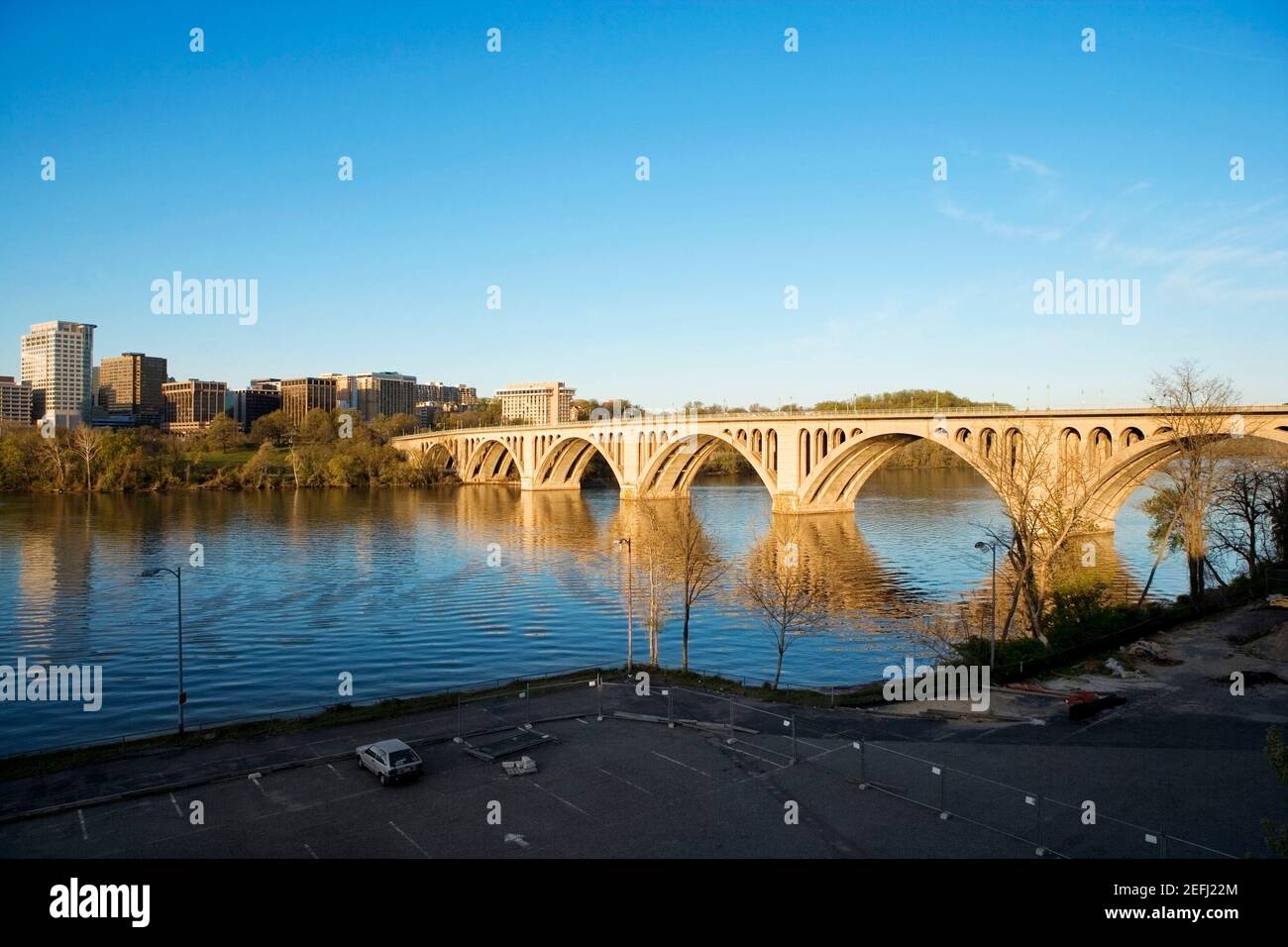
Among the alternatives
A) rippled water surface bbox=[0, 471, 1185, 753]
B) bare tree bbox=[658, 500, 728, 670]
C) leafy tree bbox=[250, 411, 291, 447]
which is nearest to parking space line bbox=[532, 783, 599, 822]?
rippled water surface bbox=[0, 471, 1185, 753]

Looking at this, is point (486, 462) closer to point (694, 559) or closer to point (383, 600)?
point (383, 600)

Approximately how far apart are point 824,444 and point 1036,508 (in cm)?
5110

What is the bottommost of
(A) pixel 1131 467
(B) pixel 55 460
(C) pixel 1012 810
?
(C) pixel 1012 810

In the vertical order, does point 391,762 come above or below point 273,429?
below

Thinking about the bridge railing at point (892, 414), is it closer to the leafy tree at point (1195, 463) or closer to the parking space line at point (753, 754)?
the leafy tree at point (1195, 463)

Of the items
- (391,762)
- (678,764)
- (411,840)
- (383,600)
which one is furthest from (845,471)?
(411,840)

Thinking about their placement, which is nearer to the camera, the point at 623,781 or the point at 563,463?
the point at 623,781

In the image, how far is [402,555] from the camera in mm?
65438

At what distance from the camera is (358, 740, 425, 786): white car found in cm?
1883

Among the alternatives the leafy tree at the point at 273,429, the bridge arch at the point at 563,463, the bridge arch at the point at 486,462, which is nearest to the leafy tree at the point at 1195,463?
the bridge arch at the point at 563,463

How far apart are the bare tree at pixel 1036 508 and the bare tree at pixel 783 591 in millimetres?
8266

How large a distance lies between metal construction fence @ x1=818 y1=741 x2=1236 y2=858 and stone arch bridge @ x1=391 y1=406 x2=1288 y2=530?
1481 inches

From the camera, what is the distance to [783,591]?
38469 mm
